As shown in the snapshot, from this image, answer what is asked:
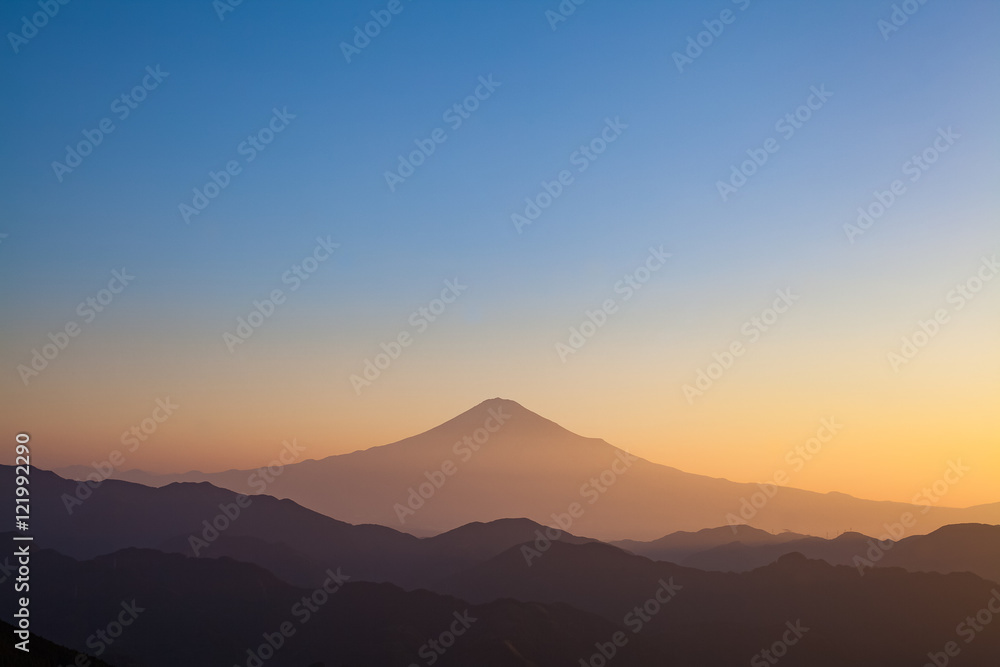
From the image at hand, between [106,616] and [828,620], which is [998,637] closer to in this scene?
[828,620]

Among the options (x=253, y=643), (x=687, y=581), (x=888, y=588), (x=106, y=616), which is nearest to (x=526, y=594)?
(x=687, y=581)
